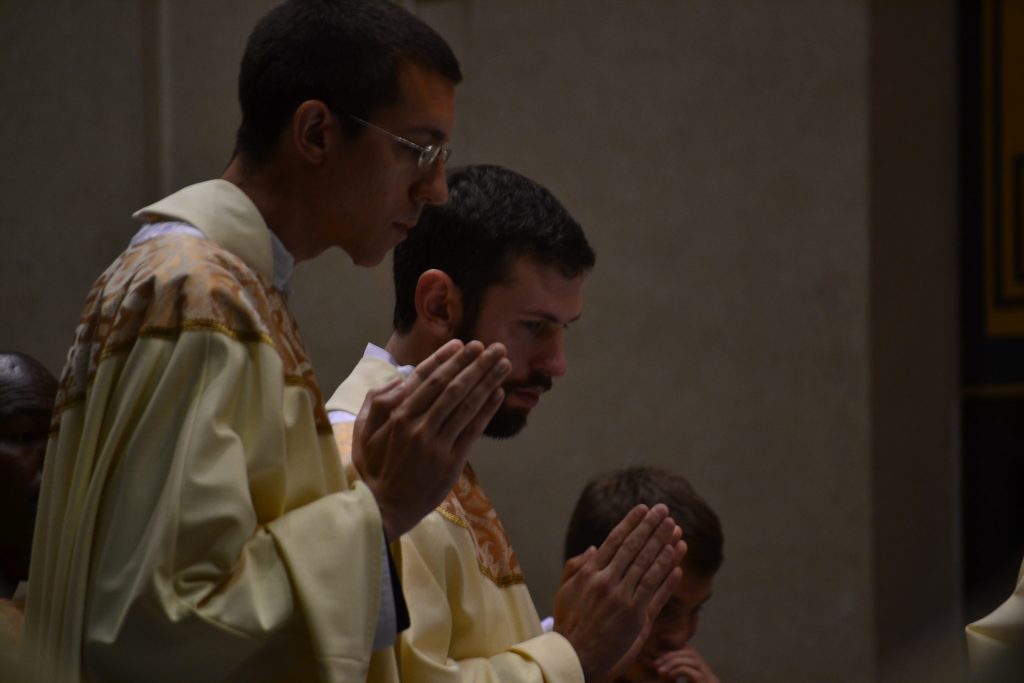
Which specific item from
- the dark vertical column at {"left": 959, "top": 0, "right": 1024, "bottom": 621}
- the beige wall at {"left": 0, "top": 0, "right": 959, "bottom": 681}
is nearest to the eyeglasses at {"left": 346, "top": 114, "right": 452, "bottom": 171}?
the beige wall at {"left": 0, "top": 0, "right": 959, "bottom": 681}

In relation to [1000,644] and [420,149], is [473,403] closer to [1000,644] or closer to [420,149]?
[420,149]

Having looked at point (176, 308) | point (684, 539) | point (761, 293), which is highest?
point (176, 308)

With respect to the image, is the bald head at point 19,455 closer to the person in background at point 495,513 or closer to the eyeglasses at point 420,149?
the person in background at point 495,513

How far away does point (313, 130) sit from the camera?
2.45 m

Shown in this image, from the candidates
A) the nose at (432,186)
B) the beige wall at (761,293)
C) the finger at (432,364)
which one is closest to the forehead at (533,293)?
the nose at (432,186)

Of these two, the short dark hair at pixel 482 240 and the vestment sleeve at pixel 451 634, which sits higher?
the short dark hair at pixel 482 240

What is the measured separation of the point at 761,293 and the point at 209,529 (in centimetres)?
461

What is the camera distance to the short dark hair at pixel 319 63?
2477 millimetres

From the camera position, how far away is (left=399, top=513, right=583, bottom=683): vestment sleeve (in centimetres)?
262

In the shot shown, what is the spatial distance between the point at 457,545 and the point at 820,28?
A: 413 centimetres

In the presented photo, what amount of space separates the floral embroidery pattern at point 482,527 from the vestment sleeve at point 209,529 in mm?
763

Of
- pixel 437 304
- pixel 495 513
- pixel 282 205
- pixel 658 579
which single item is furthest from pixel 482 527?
pixel 282 205

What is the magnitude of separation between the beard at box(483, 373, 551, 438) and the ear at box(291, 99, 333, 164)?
899 mm

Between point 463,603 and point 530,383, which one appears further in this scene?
point 530,383
